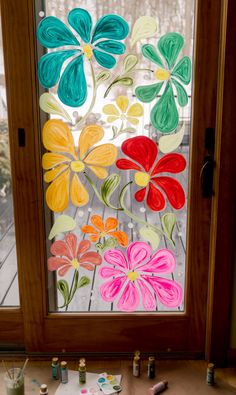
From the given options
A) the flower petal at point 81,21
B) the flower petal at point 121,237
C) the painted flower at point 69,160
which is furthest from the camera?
the flower petal at point 121,237

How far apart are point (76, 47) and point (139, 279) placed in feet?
3.64

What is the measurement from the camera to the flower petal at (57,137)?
194 cm

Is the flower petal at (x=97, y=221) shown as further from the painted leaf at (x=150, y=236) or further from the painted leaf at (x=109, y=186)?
the painted leaf at (x=150, y=236)

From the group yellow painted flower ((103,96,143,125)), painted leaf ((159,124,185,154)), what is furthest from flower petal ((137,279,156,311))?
yellow painted flower ((103,96,143,125))

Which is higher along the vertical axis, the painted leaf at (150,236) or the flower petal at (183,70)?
the flower petal at (183,70)

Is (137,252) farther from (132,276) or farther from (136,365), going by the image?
(136,365)

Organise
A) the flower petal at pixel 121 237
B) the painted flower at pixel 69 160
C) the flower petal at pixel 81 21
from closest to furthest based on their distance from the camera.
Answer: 1. the flower petal at pixel 81 21
2. the painted flower at pixel 69 160
3. the flower petal at pixel 121 237

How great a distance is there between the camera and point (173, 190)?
2014 mm

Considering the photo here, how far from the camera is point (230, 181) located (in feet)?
6.33

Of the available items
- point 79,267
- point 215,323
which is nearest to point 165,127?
point 79,267

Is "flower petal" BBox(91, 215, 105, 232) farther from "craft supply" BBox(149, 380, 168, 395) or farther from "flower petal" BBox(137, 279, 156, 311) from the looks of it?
"craft supply" BBox(149, 380, 168, 395)

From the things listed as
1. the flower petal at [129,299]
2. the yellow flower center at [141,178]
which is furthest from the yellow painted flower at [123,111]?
the flower petal at [129,299]

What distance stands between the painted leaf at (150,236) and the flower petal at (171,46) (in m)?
0.76

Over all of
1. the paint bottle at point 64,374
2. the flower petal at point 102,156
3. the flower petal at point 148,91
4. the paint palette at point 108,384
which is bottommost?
the paint palette at point 108,384
